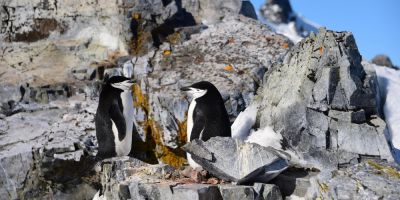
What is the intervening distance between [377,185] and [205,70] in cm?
458

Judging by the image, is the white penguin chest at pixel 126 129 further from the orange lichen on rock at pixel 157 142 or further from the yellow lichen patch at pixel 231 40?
the yellow lichen patch at pixel 231 40

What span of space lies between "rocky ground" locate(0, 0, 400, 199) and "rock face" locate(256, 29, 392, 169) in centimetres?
1

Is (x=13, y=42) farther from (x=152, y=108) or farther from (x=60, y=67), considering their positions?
(x=152, y=108)

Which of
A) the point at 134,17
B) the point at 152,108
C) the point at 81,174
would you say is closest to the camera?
the point at 81,174

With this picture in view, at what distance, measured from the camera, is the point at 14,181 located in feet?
23.7

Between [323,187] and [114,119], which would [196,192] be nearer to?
[323,187]

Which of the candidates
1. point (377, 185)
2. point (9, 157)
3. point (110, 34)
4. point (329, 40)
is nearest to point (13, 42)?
point (110, 34)

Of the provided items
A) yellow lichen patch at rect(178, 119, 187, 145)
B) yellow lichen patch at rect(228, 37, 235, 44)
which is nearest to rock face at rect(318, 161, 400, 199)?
yellow lichen patch at rect(178, 119, 187, 145)

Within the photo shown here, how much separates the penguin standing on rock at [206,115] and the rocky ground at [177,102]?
25.3 inches

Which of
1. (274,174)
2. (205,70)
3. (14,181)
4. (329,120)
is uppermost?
(205,70)

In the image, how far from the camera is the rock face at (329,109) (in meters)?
5.39

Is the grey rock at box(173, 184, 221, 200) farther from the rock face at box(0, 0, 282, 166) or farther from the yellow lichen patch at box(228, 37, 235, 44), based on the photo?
the yellow lichen patch at box(228, 37, 235, 44)

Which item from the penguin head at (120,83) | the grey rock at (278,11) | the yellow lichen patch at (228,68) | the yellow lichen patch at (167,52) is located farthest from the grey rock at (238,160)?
the grey rock at (278,11)

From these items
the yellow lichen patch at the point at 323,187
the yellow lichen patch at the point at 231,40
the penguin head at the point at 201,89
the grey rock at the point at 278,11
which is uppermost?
the grey rock at the point at 278,11
